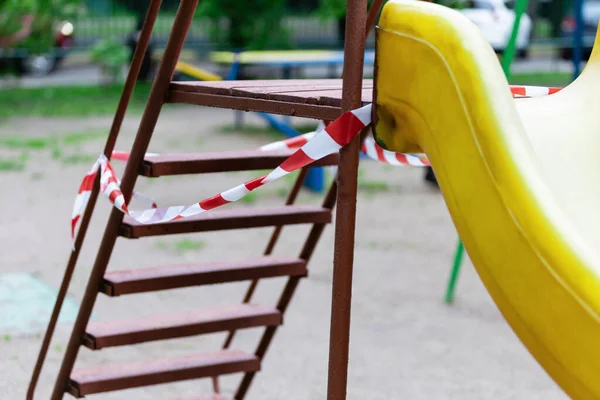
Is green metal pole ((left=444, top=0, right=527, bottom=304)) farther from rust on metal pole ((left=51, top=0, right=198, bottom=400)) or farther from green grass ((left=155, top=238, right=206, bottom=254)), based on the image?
rust on metal pole ((left=51, top=0, right=198, bottom=400))

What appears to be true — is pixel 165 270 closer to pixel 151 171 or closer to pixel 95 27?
pixel 151 171

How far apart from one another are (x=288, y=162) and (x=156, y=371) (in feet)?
4.08

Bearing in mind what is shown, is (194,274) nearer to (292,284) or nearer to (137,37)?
(292,284)

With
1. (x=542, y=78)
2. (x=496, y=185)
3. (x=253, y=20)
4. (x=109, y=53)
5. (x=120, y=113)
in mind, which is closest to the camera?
(x=496, y=185)

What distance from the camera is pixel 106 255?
9.89 ft

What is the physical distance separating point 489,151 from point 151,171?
138cm

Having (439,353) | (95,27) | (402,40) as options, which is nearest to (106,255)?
(402,40)

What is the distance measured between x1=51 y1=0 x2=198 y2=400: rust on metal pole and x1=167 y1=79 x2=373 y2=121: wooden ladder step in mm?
51

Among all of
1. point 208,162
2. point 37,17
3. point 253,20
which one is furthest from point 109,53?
point 208,162

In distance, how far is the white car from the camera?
2050 centimetres

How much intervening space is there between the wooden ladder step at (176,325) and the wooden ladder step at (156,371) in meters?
0.14

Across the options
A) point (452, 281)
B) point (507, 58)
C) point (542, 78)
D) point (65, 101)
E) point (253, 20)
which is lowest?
point (65, 101)

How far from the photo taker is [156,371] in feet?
10.7

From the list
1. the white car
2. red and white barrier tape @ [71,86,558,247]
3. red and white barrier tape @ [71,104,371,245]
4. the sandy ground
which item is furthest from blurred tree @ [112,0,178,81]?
red and white barrier tape @ [71,104,371,245]
